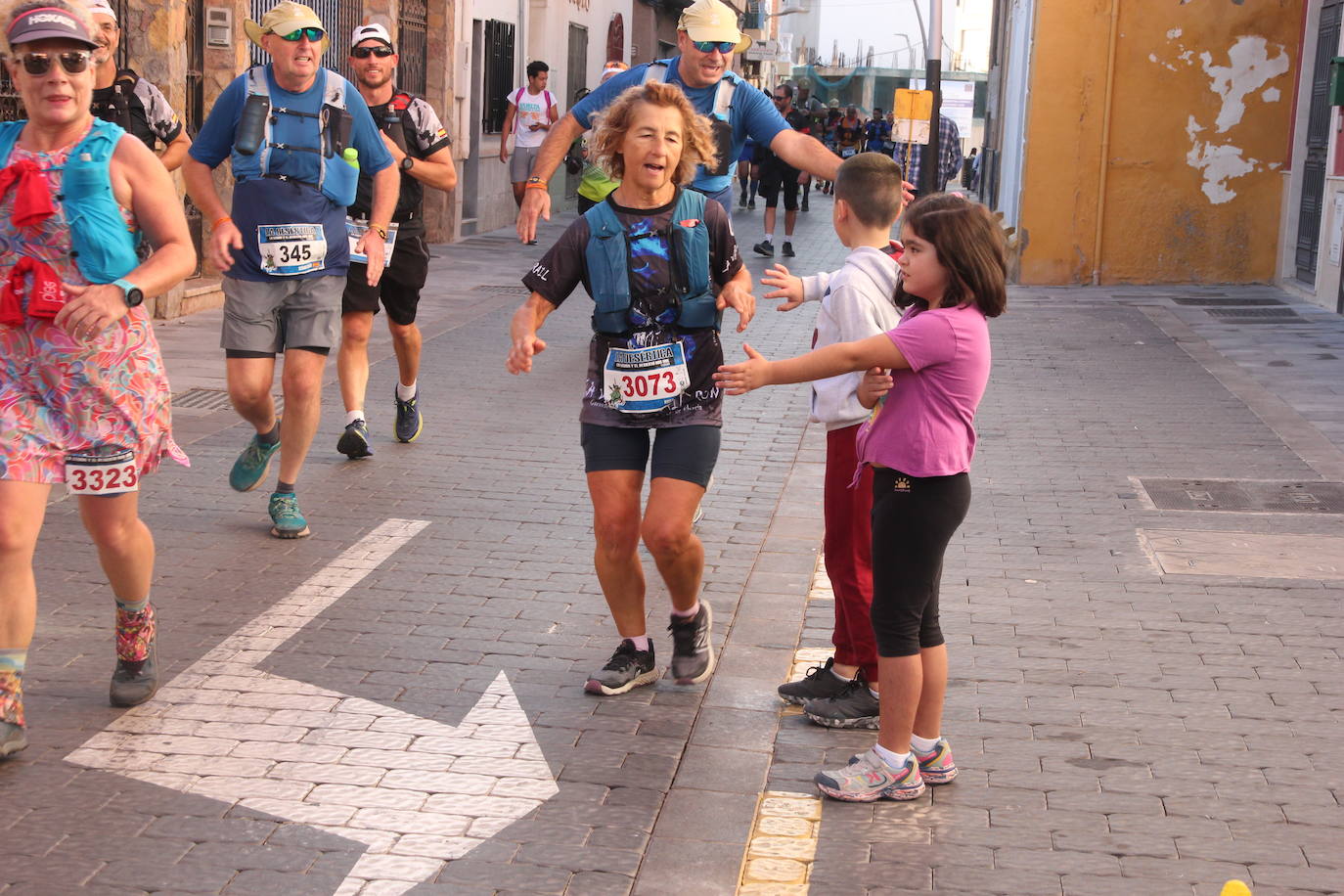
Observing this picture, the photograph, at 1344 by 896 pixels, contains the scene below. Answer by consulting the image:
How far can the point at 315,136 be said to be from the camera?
676cm

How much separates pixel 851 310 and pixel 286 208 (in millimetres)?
2959

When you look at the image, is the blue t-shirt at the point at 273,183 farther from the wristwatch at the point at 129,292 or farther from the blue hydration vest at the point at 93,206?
the wristwatch at the point at 129,292

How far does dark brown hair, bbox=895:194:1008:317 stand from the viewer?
4008 millimetres

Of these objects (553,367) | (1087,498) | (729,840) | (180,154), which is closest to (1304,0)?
(553,367)

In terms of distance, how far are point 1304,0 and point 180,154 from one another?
13222 millimetres

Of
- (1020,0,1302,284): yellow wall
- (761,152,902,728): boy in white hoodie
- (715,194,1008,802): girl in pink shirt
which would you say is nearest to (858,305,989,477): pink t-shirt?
(715,194,1008,802): girl in pink shirt

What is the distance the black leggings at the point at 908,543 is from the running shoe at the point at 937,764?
1.04ft

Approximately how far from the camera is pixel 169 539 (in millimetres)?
6680

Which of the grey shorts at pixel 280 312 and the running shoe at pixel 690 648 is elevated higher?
the grey shorts at pixel 280 312

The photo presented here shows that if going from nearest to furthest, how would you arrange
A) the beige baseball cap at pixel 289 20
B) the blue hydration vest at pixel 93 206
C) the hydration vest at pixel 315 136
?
the blue hydration vest at pixel 93 206 → the beige baseball cap at pixel 289 20 → the hydration vest at pixel 315 136

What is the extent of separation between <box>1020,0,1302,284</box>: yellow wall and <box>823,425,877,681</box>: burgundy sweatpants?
13.4 metres

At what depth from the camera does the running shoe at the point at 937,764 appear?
4.30 meters

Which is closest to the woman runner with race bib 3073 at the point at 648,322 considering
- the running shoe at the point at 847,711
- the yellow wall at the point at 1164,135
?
the running shoe at the point at 847,711

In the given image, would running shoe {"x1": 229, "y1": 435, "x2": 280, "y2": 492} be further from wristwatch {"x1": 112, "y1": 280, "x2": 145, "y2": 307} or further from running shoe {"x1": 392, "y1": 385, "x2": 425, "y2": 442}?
wristwatch {"x1": 112, "y1": 280, "x2": 145, "y2": 307}
